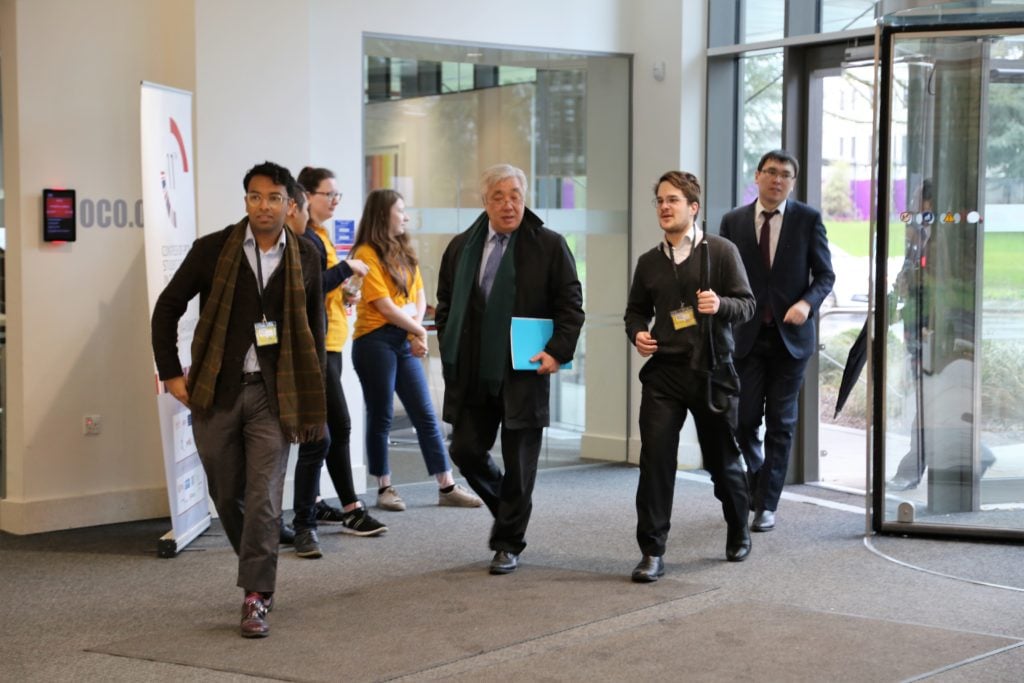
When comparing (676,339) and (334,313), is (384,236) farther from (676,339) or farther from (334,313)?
(676,339)

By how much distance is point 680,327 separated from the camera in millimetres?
5473

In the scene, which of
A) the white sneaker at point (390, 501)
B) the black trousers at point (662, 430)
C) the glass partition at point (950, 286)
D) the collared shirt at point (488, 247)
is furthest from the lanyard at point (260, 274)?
the glass partition at point (950, 286)

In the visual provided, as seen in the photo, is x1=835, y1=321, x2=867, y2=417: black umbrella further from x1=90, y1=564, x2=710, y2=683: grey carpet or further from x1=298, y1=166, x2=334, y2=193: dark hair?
x1=298, y1=166, x2=334, y2=193: dark hair

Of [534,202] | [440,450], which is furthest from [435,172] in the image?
[440,450]

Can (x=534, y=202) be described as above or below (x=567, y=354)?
above

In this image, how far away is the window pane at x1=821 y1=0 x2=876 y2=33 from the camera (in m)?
7.58

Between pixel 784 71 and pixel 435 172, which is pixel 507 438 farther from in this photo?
Answer: pixel 784 71

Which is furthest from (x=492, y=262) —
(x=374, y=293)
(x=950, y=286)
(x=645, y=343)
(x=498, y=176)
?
(x=950, y=286)

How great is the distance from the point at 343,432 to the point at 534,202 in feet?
8.40

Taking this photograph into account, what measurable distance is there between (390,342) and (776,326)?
1892 millimetres

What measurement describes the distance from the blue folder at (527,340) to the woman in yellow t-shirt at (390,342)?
1.35 m

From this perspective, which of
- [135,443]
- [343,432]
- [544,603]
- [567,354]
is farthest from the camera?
[135,443]

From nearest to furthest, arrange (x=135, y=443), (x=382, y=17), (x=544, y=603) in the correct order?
(x=544, y=603) < (x=135, y=443) < (x=382, y=17)

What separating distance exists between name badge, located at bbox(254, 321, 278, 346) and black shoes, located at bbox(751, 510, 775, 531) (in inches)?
111
